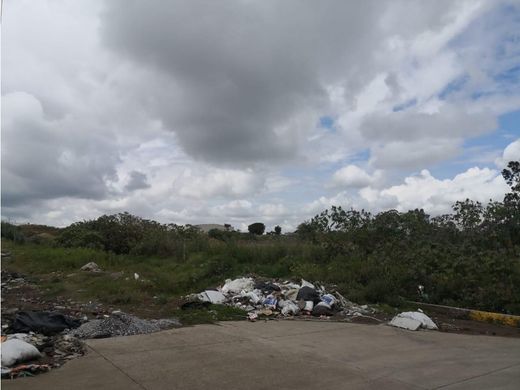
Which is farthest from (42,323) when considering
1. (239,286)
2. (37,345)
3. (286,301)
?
(239,286)

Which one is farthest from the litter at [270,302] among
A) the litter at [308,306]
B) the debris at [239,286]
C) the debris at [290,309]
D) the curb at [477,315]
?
the curb at [477,315]

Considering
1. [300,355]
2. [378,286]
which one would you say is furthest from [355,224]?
[300,355]

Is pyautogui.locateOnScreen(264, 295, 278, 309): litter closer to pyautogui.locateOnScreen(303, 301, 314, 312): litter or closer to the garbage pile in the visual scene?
pyautogui.locateOnScreen(303, 301, 314, 312): litter

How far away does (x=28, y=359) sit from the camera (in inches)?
210

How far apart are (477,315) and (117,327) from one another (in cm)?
734

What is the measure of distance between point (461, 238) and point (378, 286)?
433cm

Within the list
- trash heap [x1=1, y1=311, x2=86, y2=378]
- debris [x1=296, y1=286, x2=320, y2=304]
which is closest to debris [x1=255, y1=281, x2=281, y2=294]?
debris [x1=296, y1=286, x2=320, y2=304]

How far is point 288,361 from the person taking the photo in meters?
5.75

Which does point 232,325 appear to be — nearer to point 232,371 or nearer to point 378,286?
point 232,371

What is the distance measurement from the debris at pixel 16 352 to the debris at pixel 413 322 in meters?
6.18

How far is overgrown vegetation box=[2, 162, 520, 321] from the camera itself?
35.8ft

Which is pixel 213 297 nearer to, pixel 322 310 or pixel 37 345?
pixel 322 310

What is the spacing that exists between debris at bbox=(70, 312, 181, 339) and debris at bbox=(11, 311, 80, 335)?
25cm

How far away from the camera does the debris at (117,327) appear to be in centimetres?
687
